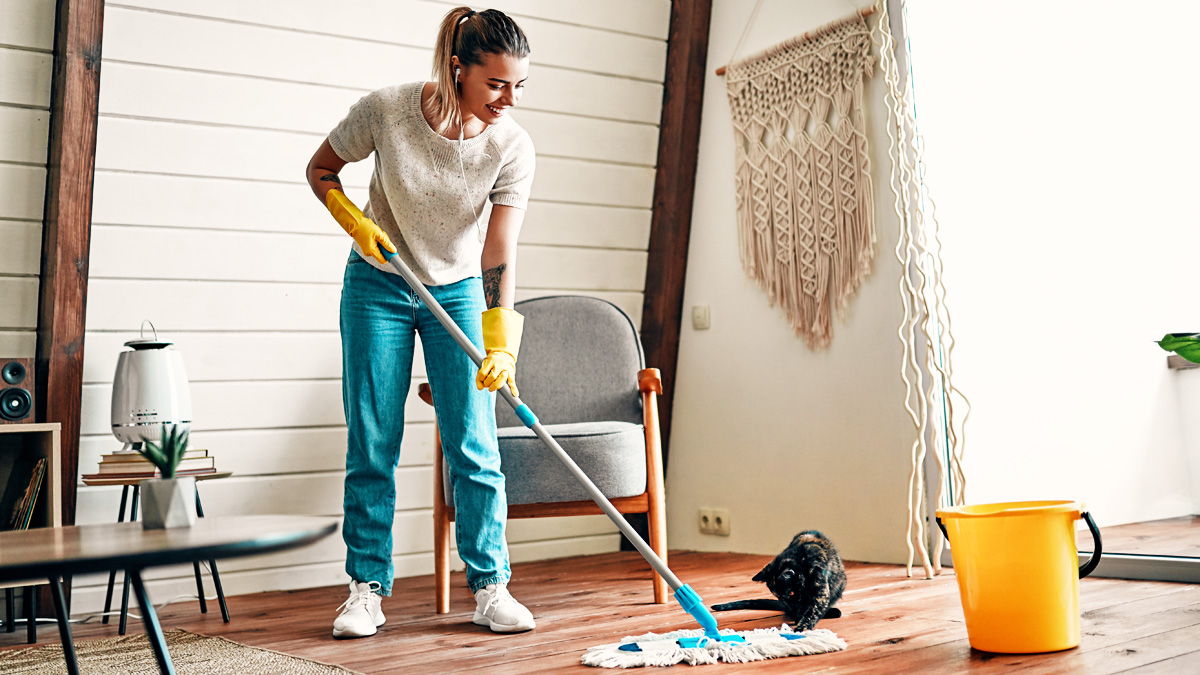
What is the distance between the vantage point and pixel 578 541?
338 centimetres

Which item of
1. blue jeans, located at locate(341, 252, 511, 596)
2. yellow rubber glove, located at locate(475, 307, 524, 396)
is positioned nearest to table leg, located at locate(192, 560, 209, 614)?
blue jeans, located at locate(341, 252, 511, 596)

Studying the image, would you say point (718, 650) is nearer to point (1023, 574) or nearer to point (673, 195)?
point (1023, 574)

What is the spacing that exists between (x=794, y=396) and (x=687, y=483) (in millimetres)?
577

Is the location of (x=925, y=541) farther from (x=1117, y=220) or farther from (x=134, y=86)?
(x=134, y=86)

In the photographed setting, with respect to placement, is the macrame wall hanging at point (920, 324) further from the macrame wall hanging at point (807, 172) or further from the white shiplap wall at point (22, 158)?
the white shiplap wall at point (22, 158)

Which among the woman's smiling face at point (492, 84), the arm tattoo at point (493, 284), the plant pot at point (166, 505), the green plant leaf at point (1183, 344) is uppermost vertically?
the woman's smiling face at point (492, 84)

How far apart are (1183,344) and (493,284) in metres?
1.28

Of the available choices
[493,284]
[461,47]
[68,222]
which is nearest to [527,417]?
[493,284]

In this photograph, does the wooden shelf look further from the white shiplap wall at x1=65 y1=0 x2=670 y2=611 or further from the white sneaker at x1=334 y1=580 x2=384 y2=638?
the white sneaker at x1=334 y1=580 x2=384 y2=638

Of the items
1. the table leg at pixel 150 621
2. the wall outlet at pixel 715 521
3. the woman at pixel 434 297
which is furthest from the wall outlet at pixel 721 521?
the table leg at pixel 150 621

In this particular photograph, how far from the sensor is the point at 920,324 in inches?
105

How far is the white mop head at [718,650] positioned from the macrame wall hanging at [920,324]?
0.86 meters

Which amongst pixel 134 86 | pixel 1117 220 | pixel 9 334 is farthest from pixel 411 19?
pixel 1117 220

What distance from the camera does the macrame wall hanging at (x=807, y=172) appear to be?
9.34ft
